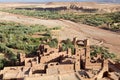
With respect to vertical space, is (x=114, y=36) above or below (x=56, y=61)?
below

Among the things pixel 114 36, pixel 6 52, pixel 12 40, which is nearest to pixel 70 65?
pixel 6 52

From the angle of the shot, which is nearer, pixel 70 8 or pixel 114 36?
pixel 114 36

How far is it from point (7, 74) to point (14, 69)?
1.11 m

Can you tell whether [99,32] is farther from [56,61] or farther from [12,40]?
[56,61]

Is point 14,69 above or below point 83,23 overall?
above

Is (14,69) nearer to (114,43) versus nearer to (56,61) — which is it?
(56,61)

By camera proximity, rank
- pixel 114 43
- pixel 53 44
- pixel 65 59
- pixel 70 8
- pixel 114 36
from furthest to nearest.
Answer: pixel 70 8 < pixel 114 36 < pixel 114 43 < pixel 53 44 < pixel 65 59

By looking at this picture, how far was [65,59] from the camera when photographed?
780 inches

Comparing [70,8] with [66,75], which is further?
[70,8]

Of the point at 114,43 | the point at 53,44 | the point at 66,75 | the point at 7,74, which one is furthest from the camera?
the point at 114,43

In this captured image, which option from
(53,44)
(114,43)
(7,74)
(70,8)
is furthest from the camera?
(70,8)

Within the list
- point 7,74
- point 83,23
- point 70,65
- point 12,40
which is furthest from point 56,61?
point 83,23

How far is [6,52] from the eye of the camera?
2806 centimetres

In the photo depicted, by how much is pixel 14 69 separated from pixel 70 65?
4123 millimetres
